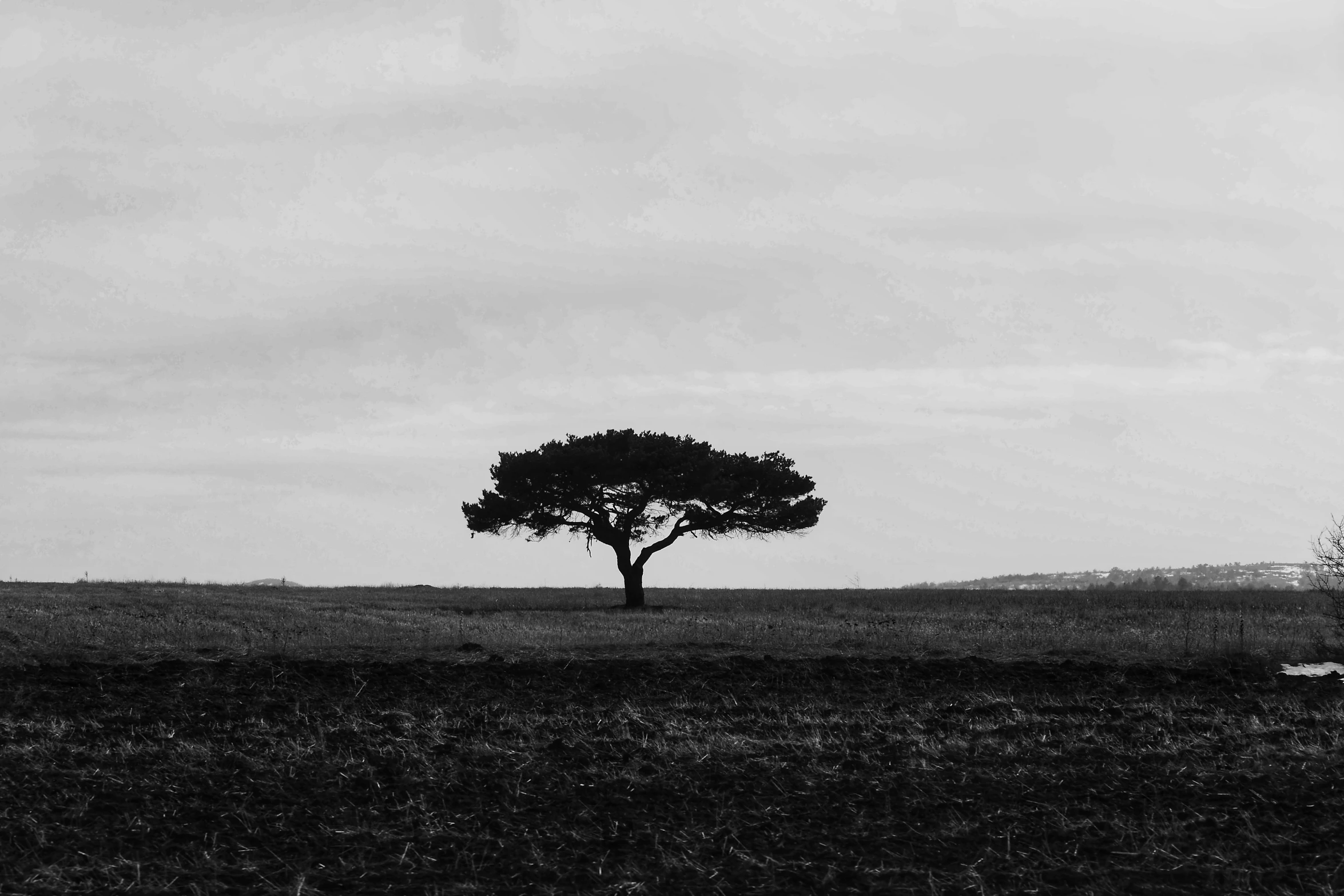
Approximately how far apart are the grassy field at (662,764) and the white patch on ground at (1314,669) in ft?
1.12

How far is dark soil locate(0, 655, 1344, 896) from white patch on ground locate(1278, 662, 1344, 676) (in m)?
0.46

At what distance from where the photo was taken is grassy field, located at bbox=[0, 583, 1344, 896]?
11.8m

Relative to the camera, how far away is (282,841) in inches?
493

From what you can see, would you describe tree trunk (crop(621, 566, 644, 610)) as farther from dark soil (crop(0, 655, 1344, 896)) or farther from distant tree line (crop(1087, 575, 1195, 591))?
dark soil (crop(0, 655, 1344, 896))

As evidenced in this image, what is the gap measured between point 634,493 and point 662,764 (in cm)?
3297

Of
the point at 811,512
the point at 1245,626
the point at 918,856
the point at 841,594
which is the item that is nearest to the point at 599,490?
the point at 811,512

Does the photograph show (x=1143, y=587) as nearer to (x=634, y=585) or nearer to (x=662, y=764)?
(x=634, y=585)

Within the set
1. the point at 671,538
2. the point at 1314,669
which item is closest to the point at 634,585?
A: the point at 671,538

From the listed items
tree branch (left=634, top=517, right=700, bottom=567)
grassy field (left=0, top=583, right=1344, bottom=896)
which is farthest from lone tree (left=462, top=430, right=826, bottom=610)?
grassy field (left=0, top=583, right=1344, bottom=896)

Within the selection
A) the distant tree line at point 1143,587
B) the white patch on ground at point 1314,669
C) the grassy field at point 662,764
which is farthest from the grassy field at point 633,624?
the distant tree line at point 1143,587

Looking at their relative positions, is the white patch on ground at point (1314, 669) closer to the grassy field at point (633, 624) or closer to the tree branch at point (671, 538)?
the grassy field at point (633, 624)

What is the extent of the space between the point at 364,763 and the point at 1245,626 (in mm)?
22492

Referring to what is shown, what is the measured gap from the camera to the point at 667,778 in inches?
578

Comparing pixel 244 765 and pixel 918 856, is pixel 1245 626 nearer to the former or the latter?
pixel 918 856
